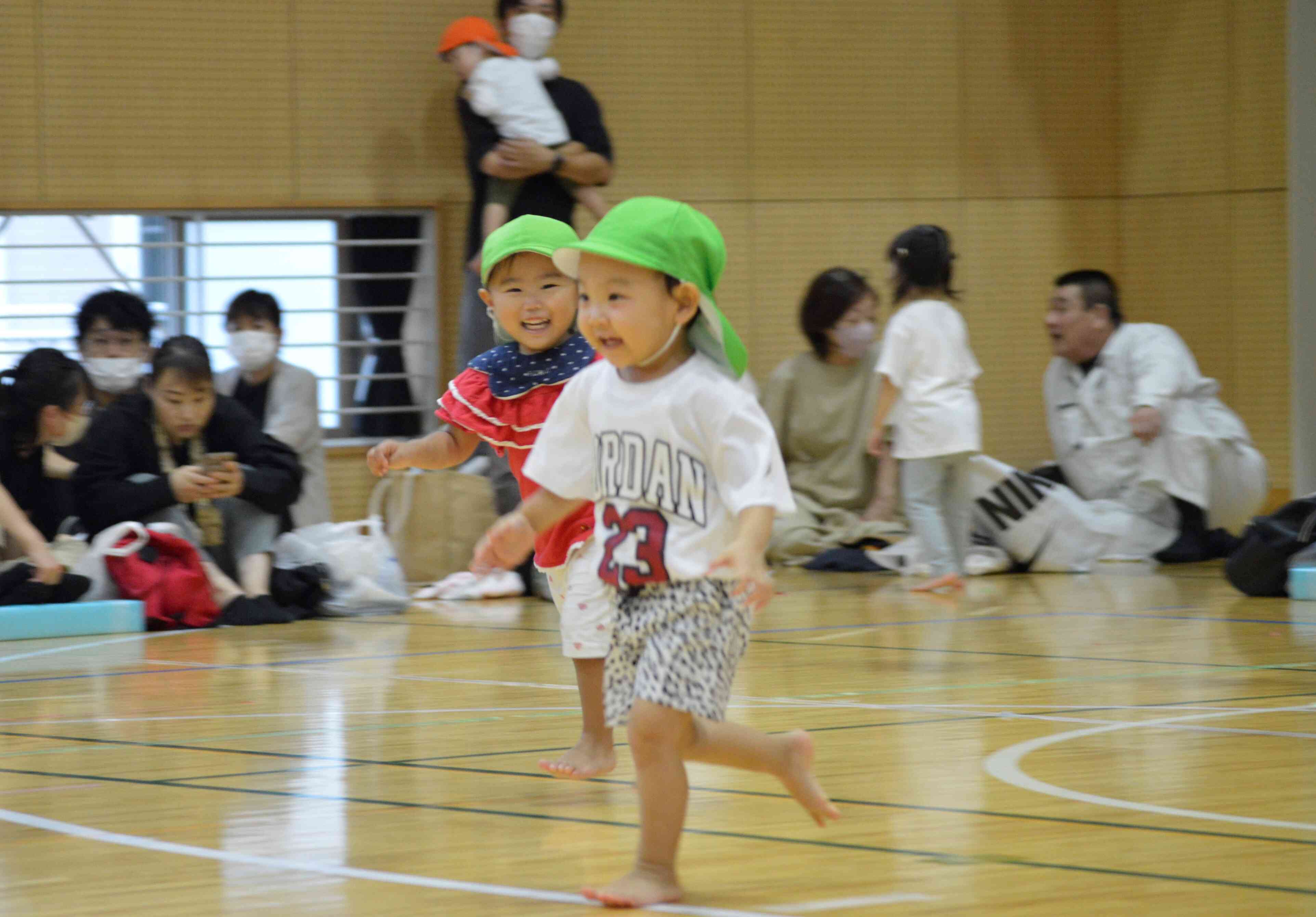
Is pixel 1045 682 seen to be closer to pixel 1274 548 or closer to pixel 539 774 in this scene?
pixel 539 774

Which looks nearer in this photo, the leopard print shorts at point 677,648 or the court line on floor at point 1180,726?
the leopard print shorts at point 677,648

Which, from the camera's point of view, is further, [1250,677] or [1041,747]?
[1250,677]

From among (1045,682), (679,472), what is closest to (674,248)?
(679,472)

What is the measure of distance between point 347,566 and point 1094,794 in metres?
3.64

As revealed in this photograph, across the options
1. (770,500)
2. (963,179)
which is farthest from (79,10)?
(770,500)

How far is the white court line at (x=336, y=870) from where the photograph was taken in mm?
2049

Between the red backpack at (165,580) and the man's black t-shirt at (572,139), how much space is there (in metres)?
→ 2.32

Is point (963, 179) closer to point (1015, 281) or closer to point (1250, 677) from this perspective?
point (1015, 281)

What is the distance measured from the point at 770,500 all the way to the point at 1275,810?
0.97 m

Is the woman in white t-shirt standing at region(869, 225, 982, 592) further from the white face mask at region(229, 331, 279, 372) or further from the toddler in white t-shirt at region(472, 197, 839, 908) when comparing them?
the toddler in white t-shirt at region(472, 197, 839, 908)

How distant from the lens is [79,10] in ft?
25.0

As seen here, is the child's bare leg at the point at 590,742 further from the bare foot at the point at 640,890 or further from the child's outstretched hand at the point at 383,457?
the bare foot at the point at 640,890

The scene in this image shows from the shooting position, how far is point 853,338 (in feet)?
25.7

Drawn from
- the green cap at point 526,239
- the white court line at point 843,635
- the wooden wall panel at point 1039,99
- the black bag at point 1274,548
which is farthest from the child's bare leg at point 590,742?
the wooden wall panel at point 1039,99
